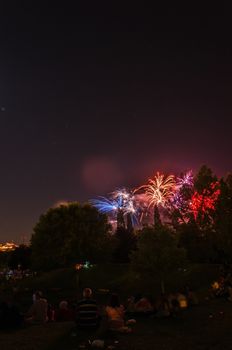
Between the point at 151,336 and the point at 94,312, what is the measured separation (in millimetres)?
2407

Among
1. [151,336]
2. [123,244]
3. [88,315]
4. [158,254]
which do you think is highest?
[123,244]

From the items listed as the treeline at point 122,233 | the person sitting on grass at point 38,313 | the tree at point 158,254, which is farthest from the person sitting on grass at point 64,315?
the treeline at point 122,233

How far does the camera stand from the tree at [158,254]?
43.1 metres

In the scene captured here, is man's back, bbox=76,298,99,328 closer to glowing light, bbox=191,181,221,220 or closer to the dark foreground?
the dark foreground

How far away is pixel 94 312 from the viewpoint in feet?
58.0

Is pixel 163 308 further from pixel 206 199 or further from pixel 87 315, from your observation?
pixel 206 199

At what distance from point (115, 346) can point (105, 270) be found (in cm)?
4436

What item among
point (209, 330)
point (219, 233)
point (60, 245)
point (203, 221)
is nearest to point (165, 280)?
point (219, 233)

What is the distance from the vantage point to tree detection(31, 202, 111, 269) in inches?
2653

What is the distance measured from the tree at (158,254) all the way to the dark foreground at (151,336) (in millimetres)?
21319

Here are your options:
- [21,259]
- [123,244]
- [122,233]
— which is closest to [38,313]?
[123,244]

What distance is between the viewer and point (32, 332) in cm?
1844

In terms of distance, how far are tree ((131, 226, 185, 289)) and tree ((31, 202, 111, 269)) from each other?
24275 mm

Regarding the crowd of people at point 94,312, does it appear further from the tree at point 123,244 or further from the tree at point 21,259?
the tree at point 21,259
